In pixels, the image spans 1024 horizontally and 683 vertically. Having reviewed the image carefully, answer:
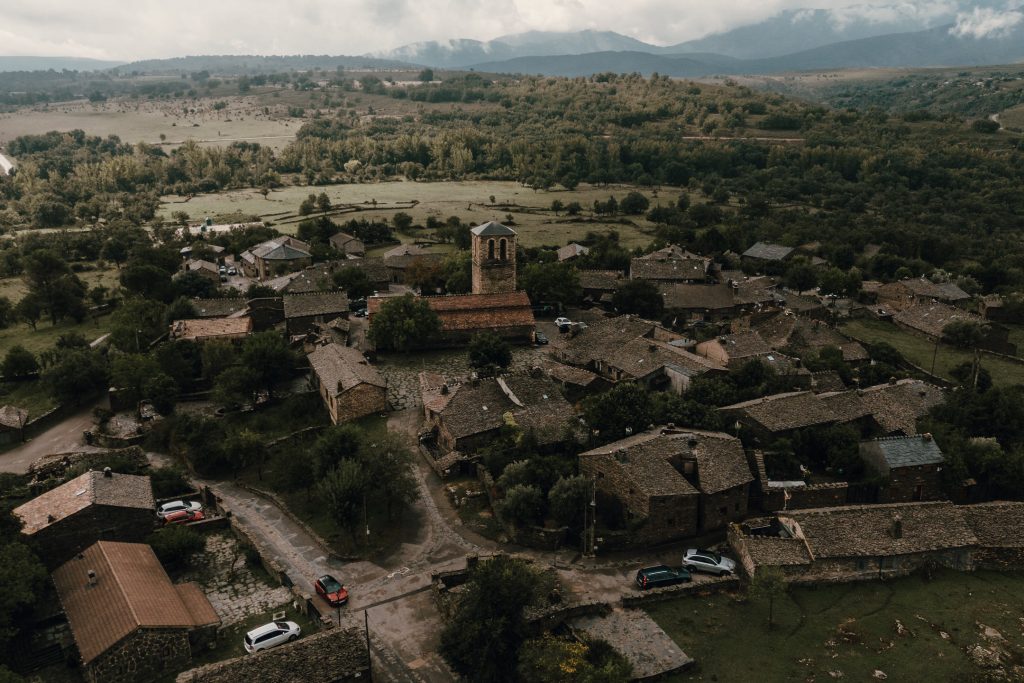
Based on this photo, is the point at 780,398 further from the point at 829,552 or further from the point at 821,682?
the point at 821,682

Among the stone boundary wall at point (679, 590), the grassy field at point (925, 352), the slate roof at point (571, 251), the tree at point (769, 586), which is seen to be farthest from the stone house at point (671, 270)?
the tree at point (769, 586)

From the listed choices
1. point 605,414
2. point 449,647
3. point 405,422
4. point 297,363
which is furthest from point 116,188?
point 449,647

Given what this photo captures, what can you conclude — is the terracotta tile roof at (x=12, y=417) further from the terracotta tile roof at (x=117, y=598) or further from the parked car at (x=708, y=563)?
the parked car at (x=708, y=563)

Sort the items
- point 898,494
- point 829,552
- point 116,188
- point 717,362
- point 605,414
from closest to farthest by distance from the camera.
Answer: point 829,552 < point 898,494 < point 605,414 < point 717,362 < point 116,188

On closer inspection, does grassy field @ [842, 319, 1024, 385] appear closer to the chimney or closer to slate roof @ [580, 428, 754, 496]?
the chimney

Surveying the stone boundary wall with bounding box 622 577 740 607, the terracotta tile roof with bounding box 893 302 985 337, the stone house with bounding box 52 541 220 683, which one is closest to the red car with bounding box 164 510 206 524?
the stone house with bounding box 52 541 220 683

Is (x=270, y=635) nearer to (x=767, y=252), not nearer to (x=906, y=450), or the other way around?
(x=906, y=450)
